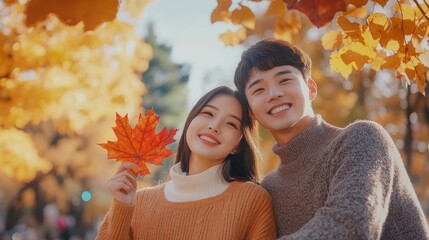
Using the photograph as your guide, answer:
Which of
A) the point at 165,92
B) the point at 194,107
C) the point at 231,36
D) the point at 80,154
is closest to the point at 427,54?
the point at 231,36

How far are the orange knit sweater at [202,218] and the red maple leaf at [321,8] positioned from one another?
105cm

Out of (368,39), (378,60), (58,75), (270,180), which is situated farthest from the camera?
(58,75)

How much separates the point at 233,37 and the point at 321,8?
3.06ft

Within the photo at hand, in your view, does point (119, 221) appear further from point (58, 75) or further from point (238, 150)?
point (58, 75)

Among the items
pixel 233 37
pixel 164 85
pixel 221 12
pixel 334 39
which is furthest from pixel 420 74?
pixel 164 85

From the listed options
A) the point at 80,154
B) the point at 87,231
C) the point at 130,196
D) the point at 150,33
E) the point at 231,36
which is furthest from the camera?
the point at 150,33

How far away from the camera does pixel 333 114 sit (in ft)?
35.0

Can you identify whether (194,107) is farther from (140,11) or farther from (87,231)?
(87,231)

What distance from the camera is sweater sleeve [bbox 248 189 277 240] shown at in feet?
8.11

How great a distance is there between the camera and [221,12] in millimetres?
2287

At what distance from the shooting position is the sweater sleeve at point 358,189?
172cm

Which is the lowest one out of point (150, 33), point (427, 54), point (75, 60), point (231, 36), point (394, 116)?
point (394, 116)

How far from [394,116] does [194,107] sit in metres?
8.38

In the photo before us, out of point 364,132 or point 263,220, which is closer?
point 364,132
